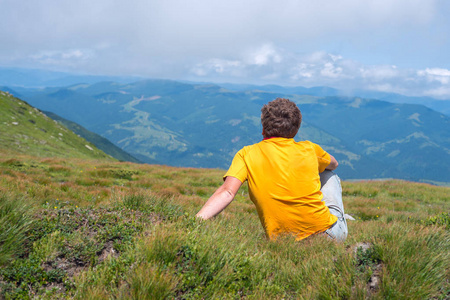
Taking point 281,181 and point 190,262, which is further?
point 281,181

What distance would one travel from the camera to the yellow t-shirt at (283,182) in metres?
3.79

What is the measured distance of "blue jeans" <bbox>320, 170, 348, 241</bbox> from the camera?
4.22 meters

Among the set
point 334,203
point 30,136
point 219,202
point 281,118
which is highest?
point 281,118

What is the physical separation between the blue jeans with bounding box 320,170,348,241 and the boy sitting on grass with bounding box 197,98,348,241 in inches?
1.1

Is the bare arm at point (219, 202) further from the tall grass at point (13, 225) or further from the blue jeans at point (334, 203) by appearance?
the tall grass at point (13, 225)

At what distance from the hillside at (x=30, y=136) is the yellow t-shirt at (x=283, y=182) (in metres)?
24.7

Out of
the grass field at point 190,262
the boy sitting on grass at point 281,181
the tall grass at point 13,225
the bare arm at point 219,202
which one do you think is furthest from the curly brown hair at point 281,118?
the tall grass at point 13,225

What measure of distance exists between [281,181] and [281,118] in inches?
33.9

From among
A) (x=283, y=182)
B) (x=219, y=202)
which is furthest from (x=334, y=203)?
(x=219, y=202)

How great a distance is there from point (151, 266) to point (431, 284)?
2.61 meters

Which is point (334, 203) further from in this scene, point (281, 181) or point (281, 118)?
point (281, 118)

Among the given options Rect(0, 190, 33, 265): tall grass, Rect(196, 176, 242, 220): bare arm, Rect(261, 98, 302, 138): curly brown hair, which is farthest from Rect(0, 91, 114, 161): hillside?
Rect(261, 98, 302, 138): curly brown hair

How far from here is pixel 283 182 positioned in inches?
148

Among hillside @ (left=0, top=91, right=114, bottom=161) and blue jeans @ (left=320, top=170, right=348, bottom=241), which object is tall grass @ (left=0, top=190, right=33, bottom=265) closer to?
blue jeans @ (left=320, top=170, right=348, bottom=241)
